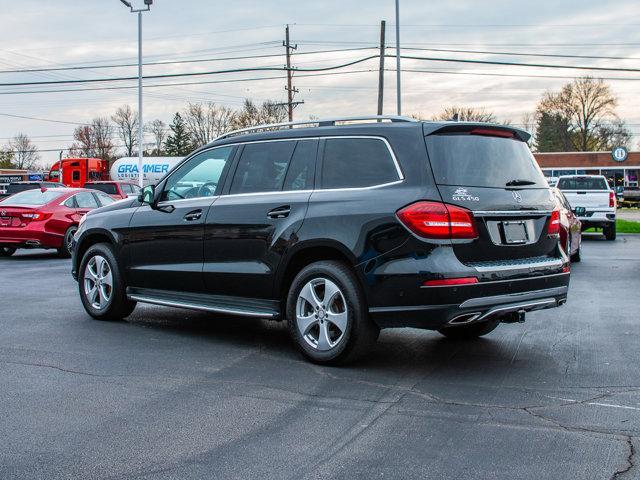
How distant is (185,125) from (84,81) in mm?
63449

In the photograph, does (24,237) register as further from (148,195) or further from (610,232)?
(610,232)

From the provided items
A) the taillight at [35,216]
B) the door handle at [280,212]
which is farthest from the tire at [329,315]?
the taillight at [35,216]

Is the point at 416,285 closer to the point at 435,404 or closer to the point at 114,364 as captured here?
the point at 435,404

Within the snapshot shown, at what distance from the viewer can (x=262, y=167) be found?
271 inches

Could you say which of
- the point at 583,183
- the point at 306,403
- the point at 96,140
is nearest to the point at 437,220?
the point at 306,403

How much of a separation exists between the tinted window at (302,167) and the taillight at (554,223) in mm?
1928

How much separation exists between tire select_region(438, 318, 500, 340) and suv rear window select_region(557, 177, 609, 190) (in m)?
15.4

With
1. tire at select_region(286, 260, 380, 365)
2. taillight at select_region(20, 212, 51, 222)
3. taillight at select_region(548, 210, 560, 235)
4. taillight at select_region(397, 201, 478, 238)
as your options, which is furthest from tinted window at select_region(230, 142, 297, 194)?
taillight at select_region(20, 212, 51, 222)

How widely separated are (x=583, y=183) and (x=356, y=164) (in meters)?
17.3

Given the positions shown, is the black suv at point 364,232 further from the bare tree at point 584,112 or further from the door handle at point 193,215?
the bare tree at point 584,112

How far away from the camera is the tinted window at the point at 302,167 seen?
6.46 metres

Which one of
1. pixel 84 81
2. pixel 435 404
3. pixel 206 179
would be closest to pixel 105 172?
pixel 84 81

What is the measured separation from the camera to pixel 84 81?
41.6 meters

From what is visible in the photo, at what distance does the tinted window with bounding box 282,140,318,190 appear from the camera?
6.46 metres
